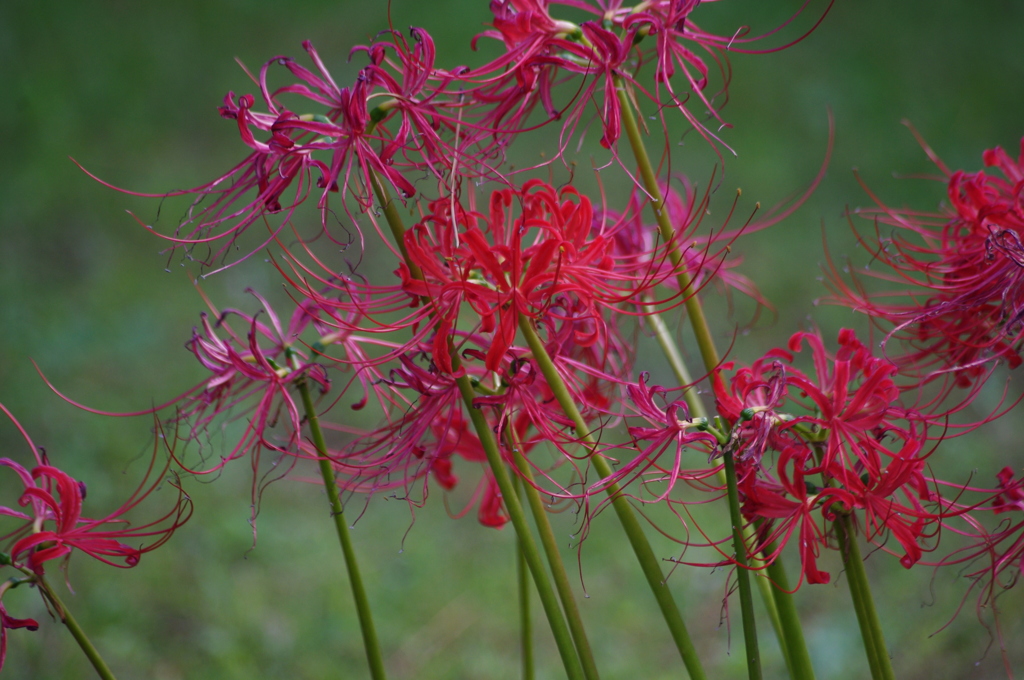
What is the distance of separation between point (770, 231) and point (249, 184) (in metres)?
2.01

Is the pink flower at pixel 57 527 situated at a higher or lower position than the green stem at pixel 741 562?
higher

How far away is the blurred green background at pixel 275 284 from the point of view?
133 cm

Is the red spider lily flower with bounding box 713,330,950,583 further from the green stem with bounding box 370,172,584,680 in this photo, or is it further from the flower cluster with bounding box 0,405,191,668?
the flower cluster with bounding box 0,405,191,668

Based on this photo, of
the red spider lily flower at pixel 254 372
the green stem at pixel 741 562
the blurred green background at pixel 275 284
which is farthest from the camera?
the blurred green background at pixel 275 284

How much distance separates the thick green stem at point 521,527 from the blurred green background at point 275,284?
21 centimetres

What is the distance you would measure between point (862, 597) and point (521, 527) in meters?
0.25

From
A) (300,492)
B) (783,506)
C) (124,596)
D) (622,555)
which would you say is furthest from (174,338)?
(783,506)

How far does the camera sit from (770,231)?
2389mm

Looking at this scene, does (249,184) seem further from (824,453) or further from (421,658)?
(421,658)

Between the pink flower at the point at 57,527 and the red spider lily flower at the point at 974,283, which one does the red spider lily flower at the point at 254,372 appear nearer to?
the pink flower at the point at 57,527

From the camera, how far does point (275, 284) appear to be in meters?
2.27

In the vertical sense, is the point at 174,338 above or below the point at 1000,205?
above

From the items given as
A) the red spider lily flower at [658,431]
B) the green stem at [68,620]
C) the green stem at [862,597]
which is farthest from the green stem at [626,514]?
the green stem at [68,620]

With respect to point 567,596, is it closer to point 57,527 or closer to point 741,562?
point 741,562
